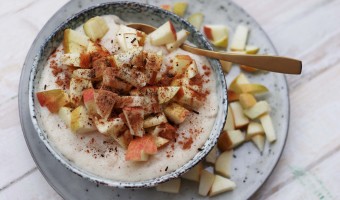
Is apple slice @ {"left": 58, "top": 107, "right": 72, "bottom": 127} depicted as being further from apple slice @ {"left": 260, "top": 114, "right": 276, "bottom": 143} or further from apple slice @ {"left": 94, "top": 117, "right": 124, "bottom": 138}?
apple slice @ {"left": 260, "top": 114, "right": 276, "bottom": 143}

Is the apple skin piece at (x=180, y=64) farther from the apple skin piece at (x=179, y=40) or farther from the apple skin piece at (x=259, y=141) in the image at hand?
the apple skin piece at (x=259, y=141)

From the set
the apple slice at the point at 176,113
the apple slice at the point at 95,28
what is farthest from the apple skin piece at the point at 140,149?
the apple slice at the point at 95,28

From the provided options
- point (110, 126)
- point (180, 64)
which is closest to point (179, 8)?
point (180, 64)

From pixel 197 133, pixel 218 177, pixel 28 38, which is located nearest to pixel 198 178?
pixel 218 177

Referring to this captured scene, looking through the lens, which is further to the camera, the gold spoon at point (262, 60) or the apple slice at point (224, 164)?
the apple slice at point (224, 164)

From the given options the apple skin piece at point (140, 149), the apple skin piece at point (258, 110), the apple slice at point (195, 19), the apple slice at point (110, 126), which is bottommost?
the apple skin piece at point (258, 110)

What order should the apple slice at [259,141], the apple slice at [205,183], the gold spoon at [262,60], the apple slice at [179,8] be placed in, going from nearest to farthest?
1. the gold spoon at [262,60]
2. the apple slice at [205,183]
3. the apple slice at [259,141]
4. the apple slice at [179,8]

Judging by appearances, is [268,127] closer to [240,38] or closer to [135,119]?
[240,38]
